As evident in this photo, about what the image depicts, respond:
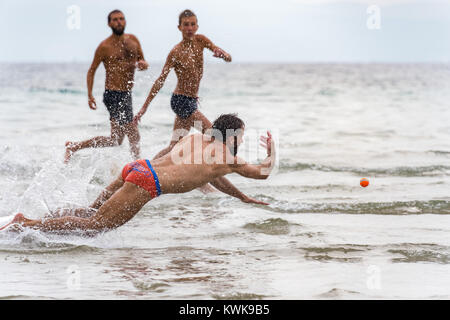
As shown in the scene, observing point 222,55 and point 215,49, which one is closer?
point 222,55

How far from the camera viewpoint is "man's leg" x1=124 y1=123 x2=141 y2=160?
27.2ft

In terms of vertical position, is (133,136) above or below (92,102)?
below

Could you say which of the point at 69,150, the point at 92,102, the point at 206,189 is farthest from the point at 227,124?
the point at 69,150

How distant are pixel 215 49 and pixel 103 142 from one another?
6.72 ft

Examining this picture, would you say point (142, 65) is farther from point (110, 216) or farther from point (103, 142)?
point (110, 216)

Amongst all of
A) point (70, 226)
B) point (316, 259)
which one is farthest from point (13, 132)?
point (316, 259)

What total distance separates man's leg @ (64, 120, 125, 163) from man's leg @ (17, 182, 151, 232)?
2.64m

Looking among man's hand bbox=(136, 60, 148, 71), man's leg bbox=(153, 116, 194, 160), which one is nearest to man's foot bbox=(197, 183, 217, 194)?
man's leg bbox=(153, 116, 194, 160)

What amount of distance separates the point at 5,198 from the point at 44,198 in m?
0.77

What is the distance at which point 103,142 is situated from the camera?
27.5 ft

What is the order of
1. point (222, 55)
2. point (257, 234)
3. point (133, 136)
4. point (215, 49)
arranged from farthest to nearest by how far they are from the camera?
point (133, 136), point (215, 49), point (222, 55), point (257, 234)

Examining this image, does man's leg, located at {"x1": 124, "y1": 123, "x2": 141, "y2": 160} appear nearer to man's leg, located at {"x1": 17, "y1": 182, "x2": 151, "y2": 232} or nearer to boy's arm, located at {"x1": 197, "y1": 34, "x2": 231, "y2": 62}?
boy's arm, located at {"x1": 197, "y1": 34, "x2": 231, "y2": 62}

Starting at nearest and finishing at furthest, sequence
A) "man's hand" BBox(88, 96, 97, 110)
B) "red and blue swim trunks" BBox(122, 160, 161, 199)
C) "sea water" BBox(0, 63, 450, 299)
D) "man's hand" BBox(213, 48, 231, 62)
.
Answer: "sea water" BBox(0, 63, 450, 299) < "red and blue swim trunks" BBox(122, 160, 161, 199) < "man's hand" BBox(213, 48, 231, 62) < "man's hand" BBox(88, 96, 97, 110)
